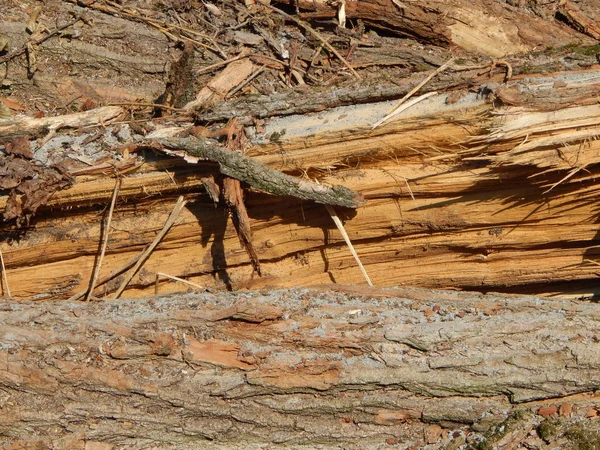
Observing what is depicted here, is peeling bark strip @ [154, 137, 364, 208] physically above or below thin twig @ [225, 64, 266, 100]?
below

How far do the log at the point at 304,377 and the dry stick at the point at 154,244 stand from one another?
74cm

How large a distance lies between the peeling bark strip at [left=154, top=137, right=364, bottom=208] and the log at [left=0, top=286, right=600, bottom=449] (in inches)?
25.7

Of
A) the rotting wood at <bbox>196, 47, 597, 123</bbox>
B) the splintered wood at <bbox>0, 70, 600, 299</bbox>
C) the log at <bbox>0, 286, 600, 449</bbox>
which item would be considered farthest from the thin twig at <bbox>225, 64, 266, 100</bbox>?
the log at <bbox>0, 286, 600, 449</bbox>

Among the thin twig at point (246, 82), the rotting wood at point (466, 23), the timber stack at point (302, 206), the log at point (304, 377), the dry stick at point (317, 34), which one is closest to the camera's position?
the log at point (304, 377)

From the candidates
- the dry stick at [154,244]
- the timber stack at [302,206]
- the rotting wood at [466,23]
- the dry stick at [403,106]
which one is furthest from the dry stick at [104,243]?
the rotting wood at [466,23]

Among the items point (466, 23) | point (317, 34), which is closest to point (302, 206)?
point (317, 34)

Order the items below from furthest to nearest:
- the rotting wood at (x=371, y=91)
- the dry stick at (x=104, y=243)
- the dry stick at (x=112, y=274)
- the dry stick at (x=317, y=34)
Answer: the dry stick at (x=317, y=34), the dry stick at (x=112, y=274), the dry stick at (x=104, y=243), the rotting wood at (x=371, y=91)

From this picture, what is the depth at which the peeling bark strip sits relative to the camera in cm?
322

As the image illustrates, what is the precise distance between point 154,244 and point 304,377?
1.24m

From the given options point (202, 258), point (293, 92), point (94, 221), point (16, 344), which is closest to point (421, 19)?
point (293, 92)

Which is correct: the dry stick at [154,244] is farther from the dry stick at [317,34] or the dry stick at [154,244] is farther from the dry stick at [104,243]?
the dry stick at [317,34]

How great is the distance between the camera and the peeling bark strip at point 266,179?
127 inches

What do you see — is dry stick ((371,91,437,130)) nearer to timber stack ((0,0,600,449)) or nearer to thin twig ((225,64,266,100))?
timber stack ((0,0,600,449))

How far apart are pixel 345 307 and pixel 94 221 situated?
151cm
